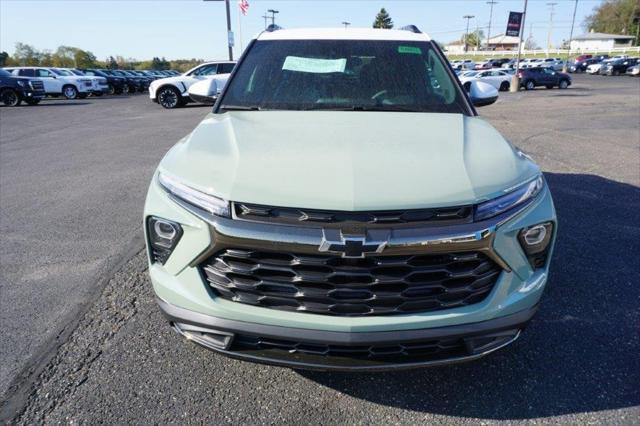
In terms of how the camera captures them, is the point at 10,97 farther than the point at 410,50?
Yes

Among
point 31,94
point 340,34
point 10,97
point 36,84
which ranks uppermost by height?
point 340,34

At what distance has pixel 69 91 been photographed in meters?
23.4

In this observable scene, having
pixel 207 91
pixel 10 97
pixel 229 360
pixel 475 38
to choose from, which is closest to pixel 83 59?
pixel 10 97

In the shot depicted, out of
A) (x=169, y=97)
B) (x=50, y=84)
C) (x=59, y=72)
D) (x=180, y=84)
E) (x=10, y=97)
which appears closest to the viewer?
(x=180, y=84)

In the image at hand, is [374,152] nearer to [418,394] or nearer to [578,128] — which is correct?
[418,394]

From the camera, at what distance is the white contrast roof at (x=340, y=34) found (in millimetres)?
3491

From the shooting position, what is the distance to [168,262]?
6.47 ft

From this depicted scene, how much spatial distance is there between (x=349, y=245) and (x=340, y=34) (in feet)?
8.00

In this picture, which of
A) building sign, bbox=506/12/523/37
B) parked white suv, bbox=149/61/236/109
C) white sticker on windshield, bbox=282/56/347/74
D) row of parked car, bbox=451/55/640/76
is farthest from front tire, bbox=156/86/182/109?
row of parked car, bbox=451/55/640/76

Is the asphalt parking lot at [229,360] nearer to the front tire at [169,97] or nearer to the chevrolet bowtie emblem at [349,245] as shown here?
the chevrolet bowtie emblem at [349,245]

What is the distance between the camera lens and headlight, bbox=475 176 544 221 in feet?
6.03

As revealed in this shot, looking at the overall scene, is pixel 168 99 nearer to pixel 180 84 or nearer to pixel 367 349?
pixel 180 84

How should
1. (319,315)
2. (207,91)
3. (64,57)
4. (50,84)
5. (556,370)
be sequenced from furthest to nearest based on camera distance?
(64,57)
(50,84)
(207,91)
(556,370)
(319,315)

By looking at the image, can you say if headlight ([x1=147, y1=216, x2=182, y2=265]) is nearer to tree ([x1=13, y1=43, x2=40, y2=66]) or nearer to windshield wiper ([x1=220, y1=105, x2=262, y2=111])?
windshield wiper ([x1=220, y1=105, x2=262, y2=111])
